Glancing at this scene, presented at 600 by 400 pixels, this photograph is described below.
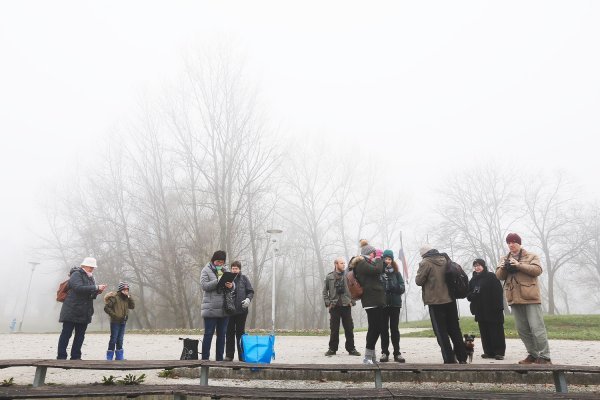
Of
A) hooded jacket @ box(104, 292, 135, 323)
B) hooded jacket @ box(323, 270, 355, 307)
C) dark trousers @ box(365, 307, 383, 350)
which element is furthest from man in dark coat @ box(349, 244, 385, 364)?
hooded jacket @ box(104, 292, 135, 323)

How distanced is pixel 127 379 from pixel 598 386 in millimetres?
6710

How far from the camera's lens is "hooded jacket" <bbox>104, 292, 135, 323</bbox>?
862 cm

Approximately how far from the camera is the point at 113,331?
28.0 feet

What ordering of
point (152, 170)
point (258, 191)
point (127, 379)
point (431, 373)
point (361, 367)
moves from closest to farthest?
point (361, 367)
point (127, 379)
point (431, 373)
point (258, 191)
point (152, 170)

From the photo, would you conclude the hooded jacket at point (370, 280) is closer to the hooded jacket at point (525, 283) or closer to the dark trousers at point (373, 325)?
the dark trousers at point (373, 325)

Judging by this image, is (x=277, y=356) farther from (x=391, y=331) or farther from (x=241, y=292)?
(x=391, y=331)

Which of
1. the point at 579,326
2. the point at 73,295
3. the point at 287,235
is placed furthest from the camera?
the point at 287,235

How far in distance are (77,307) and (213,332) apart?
247 cm

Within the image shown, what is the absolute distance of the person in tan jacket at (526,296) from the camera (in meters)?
6.42

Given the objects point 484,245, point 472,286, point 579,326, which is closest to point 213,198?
point 472,286

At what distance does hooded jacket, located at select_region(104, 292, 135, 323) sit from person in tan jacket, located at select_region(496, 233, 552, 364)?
754 cm

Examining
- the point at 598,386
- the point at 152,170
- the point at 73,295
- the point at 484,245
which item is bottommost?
the point at 598,386

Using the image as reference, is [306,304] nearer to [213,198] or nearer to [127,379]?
[213,198]

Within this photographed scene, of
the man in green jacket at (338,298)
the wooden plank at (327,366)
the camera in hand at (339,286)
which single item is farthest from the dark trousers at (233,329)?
the wooden plank at (327,366)
